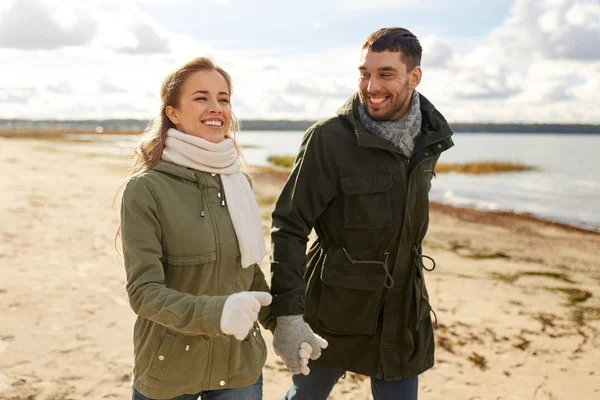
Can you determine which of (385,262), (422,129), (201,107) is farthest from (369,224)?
(201,107)

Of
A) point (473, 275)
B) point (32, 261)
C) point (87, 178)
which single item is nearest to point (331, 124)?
point (32, 261)

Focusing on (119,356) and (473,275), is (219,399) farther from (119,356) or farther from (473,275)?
(473,275)

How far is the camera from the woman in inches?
80.7

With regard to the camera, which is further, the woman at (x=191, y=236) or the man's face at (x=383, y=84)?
the man's face at (x=383, y=84)

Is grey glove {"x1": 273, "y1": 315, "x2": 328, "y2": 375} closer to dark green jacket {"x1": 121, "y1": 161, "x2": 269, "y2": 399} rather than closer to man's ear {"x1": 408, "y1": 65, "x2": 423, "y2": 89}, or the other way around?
dark green jacket {"x1": 121, "y1": 161, "x2": 269, "y2": 399}

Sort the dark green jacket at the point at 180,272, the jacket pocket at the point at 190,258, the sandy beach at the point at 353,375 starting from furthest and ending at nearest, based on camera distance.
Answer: the sandy beach at the point at 353,375, the jacket pocket at the point at 190,258, the dark green jacket at the point at 180,272

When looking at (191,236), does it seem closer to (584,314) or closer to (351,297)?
(351,297)

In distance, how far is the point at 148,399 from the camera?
7.21 feet

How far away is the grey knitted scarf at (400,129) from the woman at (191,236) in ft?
2.55

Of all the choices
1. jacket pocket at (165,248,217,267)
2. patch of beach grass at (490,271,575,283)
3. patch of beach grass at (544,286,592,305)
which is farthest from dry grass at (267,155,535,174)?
jacket pocket at (165,248,217,267)

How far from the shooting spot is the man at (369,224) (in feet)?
9.04

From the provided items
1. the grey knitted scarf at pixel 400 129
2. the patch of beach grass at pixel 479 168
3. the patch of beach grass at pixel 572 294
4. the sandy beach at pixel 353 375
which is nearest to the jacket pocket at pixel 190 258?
the grey knitted scarf at pixel 400 129

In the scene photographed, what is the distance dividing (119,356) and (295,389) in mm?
2363

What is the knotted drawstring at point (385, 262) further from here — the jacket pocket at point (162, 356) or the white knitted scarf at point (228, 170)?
the jacket pocket at point (162, 356)
